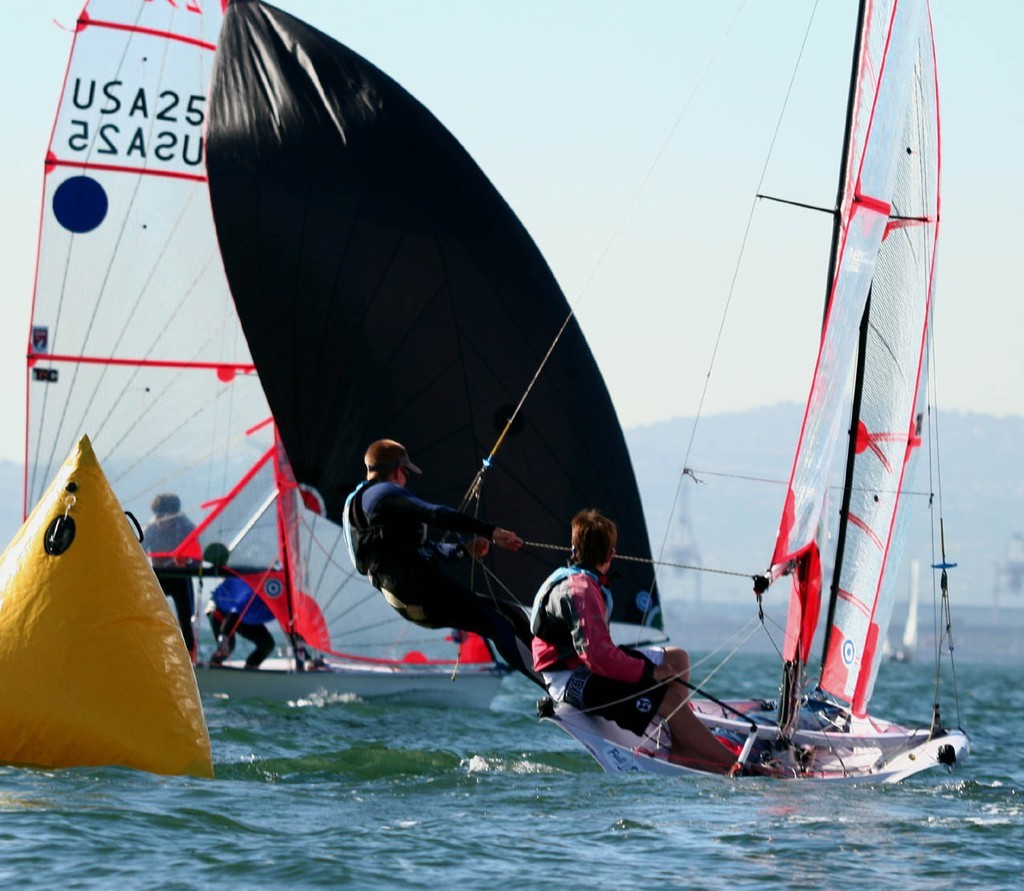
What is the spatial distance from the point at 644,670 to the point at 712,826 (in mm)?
1140

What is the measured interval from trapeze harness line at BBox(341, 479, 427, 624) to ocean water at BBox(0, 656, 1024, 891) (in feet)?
2.21

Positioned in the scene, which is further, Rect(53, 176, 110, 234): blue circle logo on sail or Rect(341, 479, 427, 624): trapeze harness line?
Rect(53, 176, 110, 234): blue circle logo on sail

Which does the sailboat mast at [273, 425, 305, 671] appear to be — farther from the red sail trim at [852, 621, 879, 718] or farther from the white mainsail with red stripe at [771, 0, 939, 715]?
the red sail trim at [852, 621, 879, 718]

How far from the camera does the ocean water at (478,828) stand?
566 cm

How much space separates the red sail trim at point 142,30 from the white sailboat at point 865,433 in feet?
22.9

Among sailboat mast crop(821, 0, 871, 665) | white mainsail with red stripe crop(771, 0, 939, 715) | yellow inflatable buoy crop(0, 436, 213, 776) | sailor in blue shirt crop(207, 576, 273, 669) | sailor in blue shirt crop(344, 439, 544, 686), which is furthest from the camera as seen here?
sailor in blue shirt crop(207, 576, 273, 669)

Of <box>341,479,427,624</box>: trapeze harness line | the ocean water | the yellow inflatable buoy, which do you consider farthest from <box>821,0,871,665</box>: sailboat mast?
the yellow inflatable buoy

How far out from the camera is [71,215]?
15.2 m

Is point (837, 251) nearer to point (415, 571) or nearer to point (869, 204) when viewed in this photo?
point (869, 204)

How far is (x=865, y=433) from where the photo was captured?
10.0 meters

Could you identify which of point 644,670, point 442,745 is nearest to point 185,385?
point 442,745

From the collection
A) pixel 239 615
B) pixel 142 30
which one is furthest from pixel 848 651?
pixel 142 30

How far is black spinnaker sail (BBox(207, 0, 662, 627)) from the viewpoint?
1259 cm

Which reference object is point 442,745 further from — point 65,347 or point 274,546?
point 65,347
